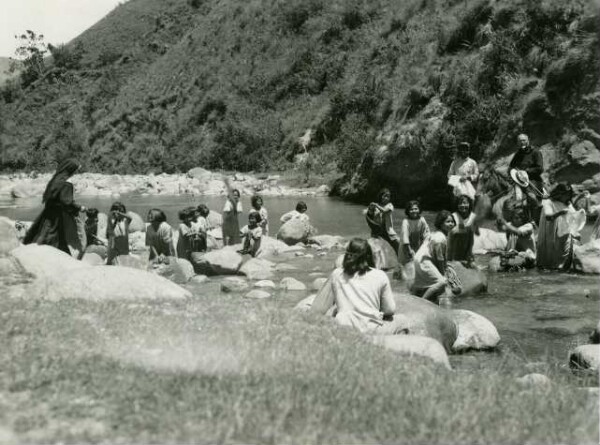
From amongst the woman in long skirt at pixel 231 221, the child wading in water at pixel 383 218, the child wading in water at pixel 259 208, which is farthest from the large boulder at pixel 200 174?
the child wading in water at pixel 383 218

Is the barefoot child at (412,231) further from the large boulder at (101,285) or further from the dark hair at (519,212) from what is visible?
the large boulder at (101,285)

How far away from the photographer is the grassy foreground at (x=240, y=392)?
3713 mm

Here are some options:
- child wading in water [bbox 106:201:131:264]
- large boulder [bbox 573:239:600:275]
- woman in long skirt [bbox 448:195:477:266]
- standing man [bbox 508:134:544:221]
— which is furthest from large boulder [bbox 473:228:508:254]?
child wading in water [bbox 106:201:131:264]

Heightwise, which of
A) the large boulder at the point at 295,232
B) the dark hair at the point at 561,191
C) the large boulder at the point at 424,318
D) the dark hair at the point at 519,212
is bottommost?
the large boulder at the point at 295,232

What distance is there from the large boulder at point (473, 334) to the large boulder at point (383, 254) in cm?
461

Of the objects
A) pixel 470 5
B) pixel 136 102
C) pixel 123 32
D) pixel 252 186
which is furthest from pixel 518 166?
pixel 123 32

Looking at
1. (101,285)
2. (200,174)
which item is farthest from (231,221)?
(200,174)

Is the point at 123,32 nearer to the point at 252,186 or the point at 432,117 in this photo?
the point at 252,186

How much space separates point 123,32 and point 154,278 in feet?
281

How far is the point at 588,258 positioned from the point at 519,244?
49.3 inches

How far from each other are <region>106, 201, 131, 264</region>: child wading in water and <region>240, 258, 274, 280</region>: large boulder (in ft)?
6.88

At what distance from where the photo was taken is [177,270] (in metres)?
11.9

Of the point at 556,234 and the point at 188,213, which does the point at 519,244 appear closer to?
the point at 556,234

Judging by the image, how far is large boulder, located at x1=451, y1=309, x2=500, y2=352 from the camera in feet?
25.0
